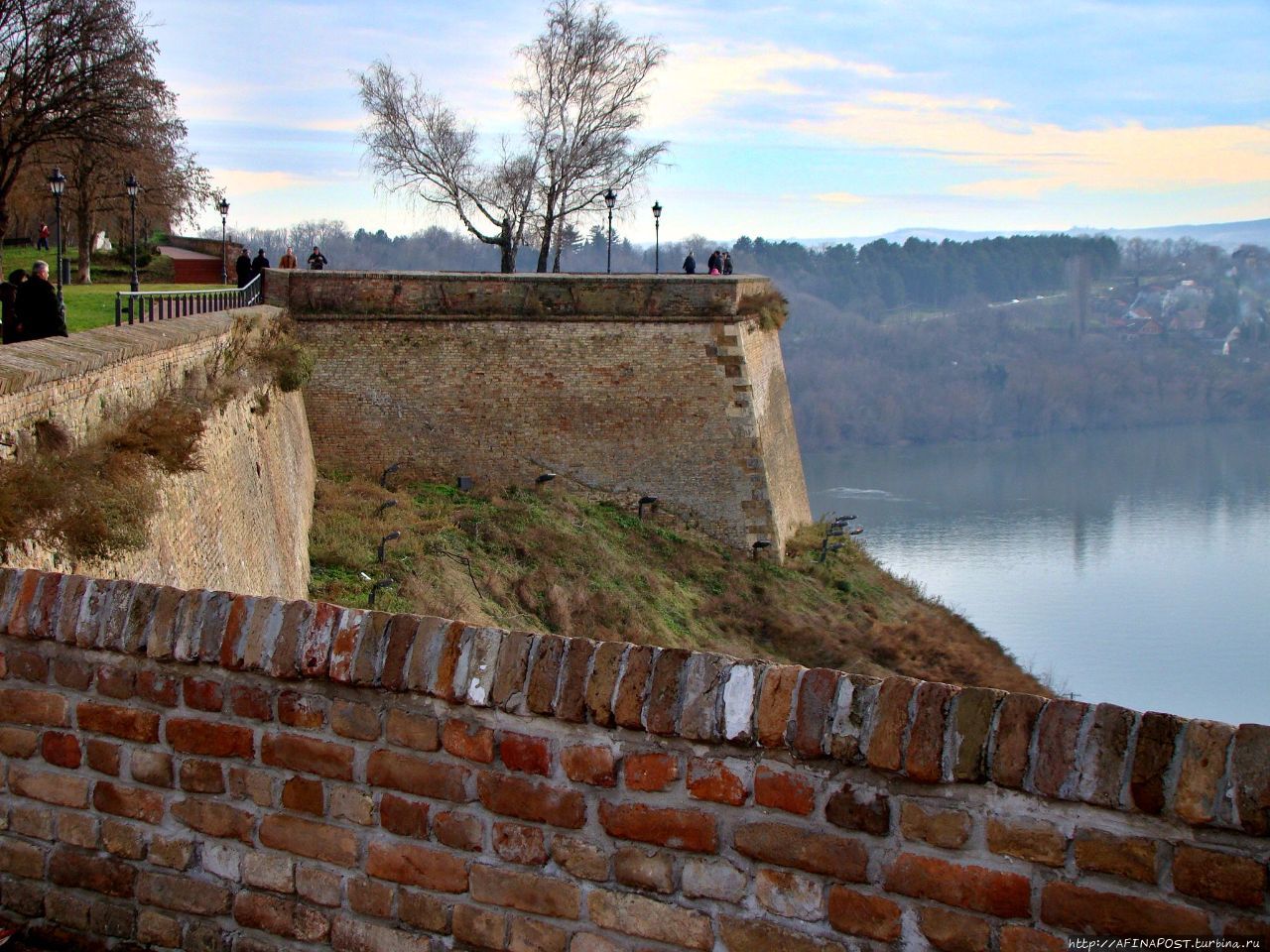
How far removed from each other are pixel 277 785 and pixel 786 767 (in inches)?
56.5

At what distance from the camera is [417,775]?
3457mm

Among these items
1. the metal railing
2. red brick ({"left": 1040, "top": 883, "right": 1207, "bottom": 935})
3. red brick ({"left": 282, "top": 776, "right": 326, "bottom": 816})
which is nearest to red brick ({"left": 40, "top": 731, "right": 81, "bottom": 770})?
red brick ({"left": 282, "top": 776, "right": 326, "bottom": 816})

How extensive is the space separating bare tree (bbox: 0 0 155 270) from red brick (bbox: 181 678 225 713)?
19.7 metres

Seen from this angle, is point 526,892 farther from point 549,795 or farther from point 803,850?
point 803,850

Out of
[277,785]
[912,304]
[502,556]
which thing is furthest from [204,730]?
[912,304]

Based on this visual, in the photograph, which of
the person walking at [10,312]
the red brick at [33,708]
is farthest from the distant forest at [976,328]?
the red brick at [33,708]

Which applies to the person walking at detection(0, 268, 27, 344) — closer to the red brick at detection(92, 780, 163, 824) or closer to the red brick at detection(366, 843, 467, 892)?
the red brick at detection(92, 780, 163, 824)

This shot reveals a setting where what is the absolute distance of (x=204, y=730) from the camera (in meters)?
3.71

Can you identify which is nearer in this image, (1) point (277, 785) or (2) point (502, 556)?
(1) point (277, 785)

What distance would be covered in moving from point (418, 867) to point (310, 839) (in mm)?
336

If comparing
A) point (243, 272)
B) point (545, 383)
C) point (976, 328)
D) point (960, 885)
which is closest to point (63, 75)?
point (243, 272)

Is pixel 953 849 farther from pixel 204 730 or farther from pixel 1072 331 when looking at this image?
pixel 1072 331

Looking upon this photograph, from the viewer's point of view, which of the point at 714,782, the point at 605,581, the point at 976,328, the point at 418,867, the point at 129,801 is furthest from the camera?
the point at 976,328

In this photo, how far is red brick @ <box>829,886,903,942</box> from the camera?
2992 millimetres
